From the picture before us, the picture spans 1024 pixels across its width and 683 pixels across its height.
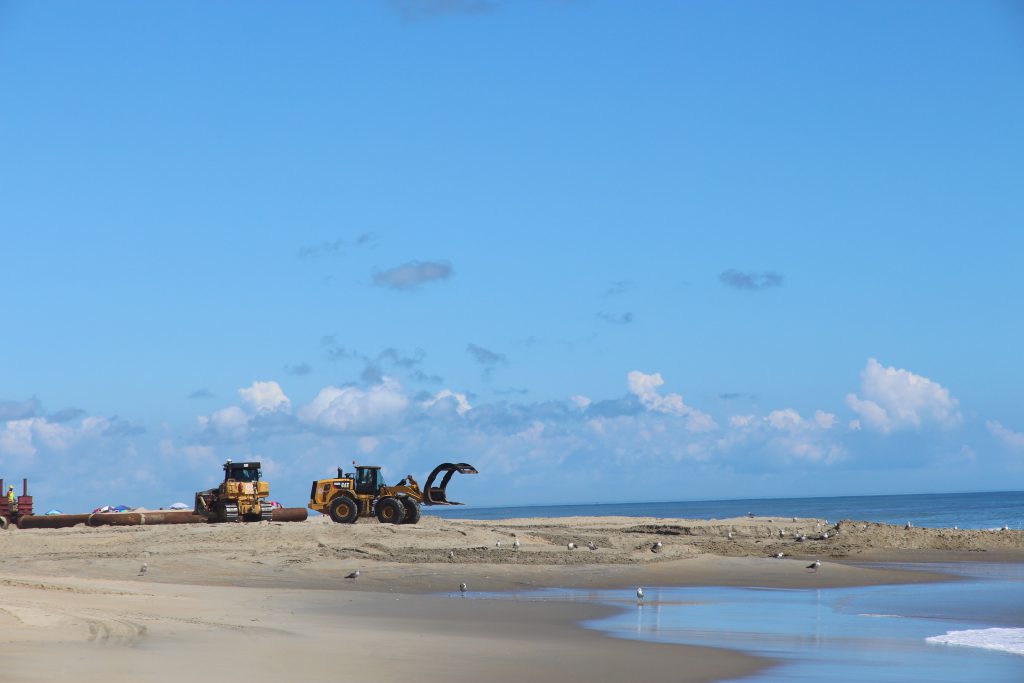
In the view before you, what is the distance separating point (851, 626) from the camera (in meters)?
20.2

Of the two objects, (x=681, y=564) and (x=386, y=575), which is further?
(x=681, y=564)

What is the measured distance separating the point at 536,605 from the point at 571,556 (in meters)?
9.33

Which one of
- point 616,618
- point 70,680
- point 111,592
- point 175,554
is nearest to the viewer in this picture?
point 70,680

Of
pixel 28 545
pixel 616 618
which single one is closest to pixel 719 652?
pixel 616 618

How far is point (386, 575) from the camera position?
91.9 ft

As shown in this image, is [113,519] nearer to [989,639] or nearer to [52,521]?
[52,521]

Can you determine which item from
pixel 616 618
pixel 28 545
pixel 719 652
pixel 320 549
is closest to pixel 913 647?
pixel 719 652

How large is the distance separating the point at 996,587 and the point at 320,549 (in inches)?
618

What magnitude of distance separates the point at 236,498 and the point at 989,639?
2803 centimetres

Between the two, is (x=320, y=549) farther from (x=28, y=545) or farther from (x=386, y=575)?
(x=28, y=545)

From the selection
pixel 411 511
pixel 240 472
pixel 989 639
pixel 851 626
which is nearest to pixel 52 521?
pixel 240 472

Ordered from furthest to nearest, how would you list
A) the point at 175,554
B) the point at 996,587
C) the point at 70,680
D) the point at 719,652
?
the point at 175,554, the point at 996,587, the point at 719,652, the point at 70,680

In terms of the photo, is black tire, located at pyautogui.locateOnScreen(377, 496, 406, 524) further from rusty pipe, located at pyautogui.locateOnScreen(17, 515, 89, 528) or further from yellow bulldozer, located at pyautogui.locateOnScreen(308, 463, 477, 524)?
rusty pipe, located at pyautogui.locateOnScreen(17, 515, 89, 528)

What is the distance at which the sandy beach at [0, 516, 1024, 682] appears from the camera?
14836mm
